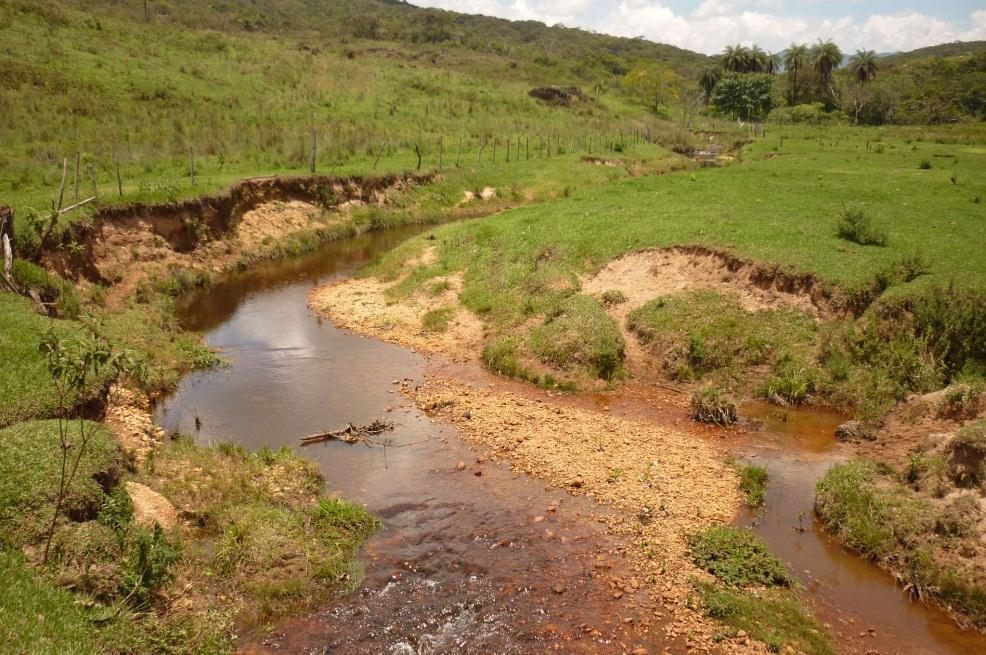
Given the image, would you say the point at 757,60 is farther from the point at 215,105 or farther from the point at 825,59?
the point at 215,105

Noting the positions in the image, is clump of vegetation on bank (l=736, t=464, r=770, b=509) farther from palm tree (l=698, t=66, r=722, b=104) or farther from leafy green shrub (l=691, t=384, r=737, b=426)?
palm tree (l=698, t=66, r=722, b=104)

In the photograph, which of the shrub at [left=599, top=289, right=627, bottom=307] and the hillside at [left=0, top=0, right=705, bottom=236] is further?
the hillside at [left=0, top=0, right=705, bottom=236]

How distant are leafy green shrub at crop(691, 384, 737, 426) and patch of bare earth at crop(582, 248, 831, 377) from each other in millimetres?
2521

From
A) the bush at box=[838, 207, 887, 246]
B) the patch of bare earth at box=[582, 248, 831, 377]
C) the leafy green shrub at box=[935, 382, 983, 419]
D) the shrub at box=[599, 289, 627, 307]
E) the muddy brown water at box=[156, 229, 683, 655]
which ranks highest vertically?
the bush at box=[838, 207, 887, 246]

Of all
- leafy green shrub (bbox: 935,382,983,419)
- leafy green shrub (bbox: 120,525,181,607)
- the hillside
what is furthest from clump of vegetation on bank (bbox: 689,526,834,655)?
the hillside

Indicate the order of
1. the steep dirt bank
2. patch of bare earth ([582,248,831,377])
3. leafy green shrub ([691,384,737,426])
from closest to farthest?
1. leafy green shrub ([691,384,737,426])
2. patch of bare earth ([582,248,831,377])
3. the steep dirt bank

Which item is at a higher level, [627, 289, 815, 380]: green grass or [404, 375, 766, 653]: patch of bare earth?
[627, 289, 815, 380]: green grass

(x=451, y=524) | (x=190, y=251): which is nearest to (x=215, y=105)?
(x=190, y=251)

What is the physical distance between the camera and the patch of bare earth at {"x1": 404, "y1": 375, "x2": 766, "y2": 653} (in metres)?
10.4

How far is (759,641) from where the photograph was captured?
9.23 m

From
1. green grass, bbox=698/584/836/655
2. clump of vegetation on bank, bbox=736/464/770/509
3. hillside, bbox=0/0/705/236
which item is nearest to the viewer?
green grass, bbox=698/584/836/655

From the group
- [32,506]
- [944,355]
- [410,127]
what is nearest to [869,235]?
[944,355]

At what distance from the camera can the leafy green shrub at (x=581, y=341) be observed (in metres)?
18.6

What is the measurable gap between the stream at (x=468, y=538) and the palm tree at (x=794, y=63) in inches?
4048
